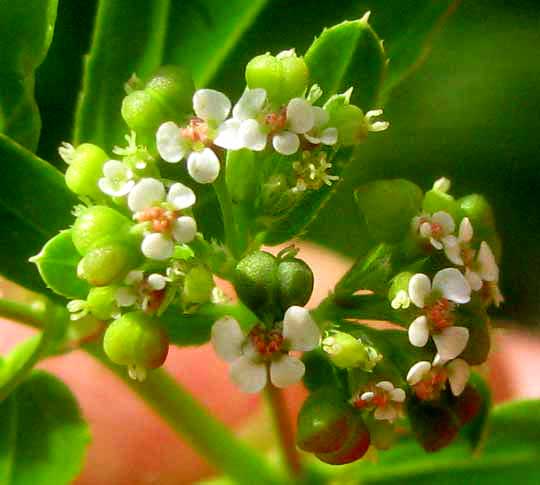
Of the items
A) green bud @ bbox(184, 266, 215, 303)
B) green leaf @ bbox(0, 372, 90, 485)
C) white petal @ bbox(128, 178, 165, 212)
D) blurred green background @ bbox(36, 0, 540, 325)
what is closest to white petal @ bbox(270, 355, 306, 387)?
green bud @ bbox(184, 266, 215, 303)

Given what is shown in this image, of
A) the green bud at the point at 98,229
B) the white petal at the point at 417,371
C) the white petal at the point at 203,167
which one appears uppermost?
the white petal at the point at 203,167

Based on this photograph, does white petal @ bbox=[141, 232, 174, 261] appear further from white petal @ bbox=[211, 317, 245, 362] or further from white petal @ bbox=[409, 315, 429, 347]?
white petal @ bbox=[409, 315, 429, 347]

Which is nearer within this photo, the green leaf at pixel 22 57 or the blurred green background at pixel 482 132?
the green leaf at pixel 22 57

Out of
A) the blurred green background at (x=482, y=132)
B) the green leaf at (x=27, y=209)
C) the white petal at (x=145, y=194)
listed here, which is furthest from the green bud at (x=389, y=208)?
the blurred green background at (x=482, y=132)

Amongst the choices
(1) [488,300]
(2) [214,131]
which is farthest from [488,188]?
(2) [214,131]

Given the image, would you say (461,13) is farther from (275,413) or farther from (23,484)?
(23,484)

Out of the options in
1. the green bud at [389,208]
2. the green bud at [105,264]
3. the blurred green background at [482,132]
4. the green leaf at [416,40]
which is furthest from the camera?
the blurred green background at [482,132]

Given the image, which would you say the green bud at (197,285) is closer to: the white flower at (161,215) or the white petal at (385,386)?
the white flower at (161,215)
